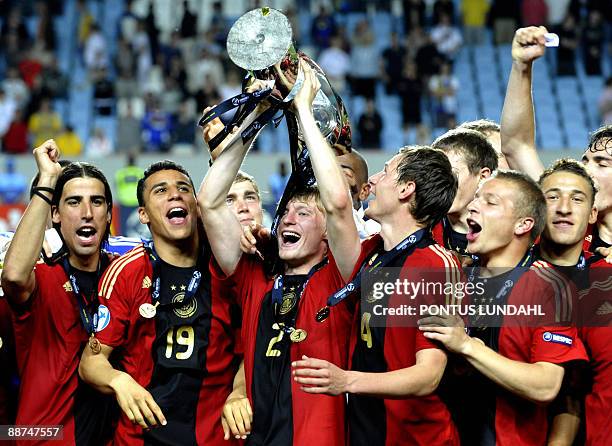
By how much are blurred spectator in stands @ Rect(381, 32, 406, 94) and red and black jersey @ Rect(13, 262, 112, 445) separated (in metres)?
15.6

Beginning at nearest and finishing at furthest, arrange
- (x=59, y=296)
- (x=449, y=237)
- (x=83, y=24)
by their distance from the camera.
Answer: (x=59, y=296) → (x=449, y=237) → (x=83, y=24)

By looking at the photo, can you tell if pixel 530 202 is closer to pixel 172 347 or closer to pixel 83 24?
pixel 172 347

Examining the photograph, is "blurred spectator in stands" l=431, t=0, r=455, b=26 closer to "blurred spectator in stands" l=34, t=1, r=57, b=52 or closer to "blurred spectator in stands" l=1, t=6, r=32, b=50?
"blurred spectator in stands" l=34, t=1, r=57, b=52

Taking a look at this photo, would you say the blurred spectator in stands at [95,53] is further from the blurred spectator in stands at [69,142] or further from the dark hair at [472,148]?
the dark hair at [472,148]

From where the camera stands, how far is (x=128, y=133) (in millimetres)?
18250

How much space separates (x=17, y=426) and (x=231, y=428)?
1191 millimetres

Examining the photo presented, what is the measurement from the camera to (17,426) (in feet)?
17.5

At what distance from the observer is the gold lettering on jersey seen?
5.23m

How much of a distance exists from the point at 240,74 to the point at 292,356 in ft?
49.2

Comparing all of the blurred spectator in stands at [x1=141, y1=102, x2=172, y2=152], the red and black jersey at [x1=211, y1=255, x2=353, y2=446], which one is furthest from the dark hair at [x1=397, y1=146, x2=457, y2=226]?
the blurred spectator in stands at [x1=141, y1=102, x2=172, y2=152]

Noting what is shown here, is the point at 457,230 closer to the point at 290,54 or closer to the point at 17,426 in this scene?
the point at 290,54

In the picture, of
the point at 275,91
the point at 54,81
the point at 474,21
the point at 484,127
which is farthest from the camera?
the point at 474,21

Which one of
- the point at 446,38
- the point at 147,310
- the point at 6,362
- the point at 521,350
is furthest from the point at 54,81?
the point at 521,350

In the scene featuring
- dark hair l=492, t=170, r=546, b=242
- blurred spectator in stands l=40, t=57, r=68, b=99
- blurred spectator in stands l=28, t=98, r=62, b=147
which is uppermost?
blurred spectator in stands l=40, t=57, r=68, b=99
